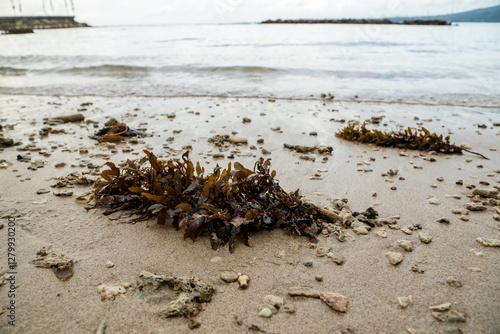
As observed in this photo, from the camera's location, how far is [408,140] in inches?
173

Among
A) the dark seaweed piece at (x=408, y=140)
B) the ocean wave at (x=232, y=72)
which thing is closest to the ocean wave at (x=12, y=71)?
the ocean wave at (x=232, y=72)

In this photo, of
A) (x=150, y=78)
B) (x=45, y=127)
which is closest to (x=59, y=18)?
(x=150, y=78)

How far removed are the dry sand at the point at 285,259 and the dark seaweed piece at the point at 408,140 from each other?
0.59 feet

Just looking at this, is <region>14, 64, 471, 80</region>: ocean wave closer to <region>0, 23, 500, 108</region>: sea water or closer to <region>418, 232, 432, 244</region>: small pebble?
<region>0, 23, 500, 108</region>: sea water

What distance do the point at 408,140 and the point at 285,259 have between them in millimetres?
3285

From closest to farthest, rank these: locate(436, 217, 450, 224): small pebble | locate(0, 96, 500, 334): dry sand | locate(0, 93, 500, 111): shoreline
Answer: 1. locate(0, 96, 500, 334): dry sand
2. locate(436, 217, 450, 224): small pebble
3. locate(0, 93, 500, 111): shoreline

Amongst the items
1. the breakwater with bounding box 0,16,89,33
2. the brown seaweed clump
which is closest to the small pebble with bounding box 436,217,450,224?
the brown seaweed clump

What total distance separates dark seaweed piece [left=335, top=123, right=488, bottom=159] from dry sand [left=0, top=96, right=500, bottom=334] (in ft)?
0.59

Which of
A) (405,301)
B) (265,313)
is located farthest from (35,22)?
(405,301)

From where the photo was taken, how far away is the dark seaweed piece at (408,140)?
4188 millimetres

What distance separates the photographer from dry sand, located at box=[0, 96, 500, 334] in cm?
159

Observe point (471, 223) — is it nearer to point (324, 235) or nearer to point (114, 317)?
point (324, 235)

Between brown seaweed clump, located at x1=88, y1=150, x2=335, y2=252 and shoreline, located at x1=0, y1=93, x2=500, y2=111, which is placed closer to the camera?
brown seaweed clump, located at x1=88, y1=150, x2=335, y2=252

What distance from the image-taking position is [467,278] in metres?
1.85
